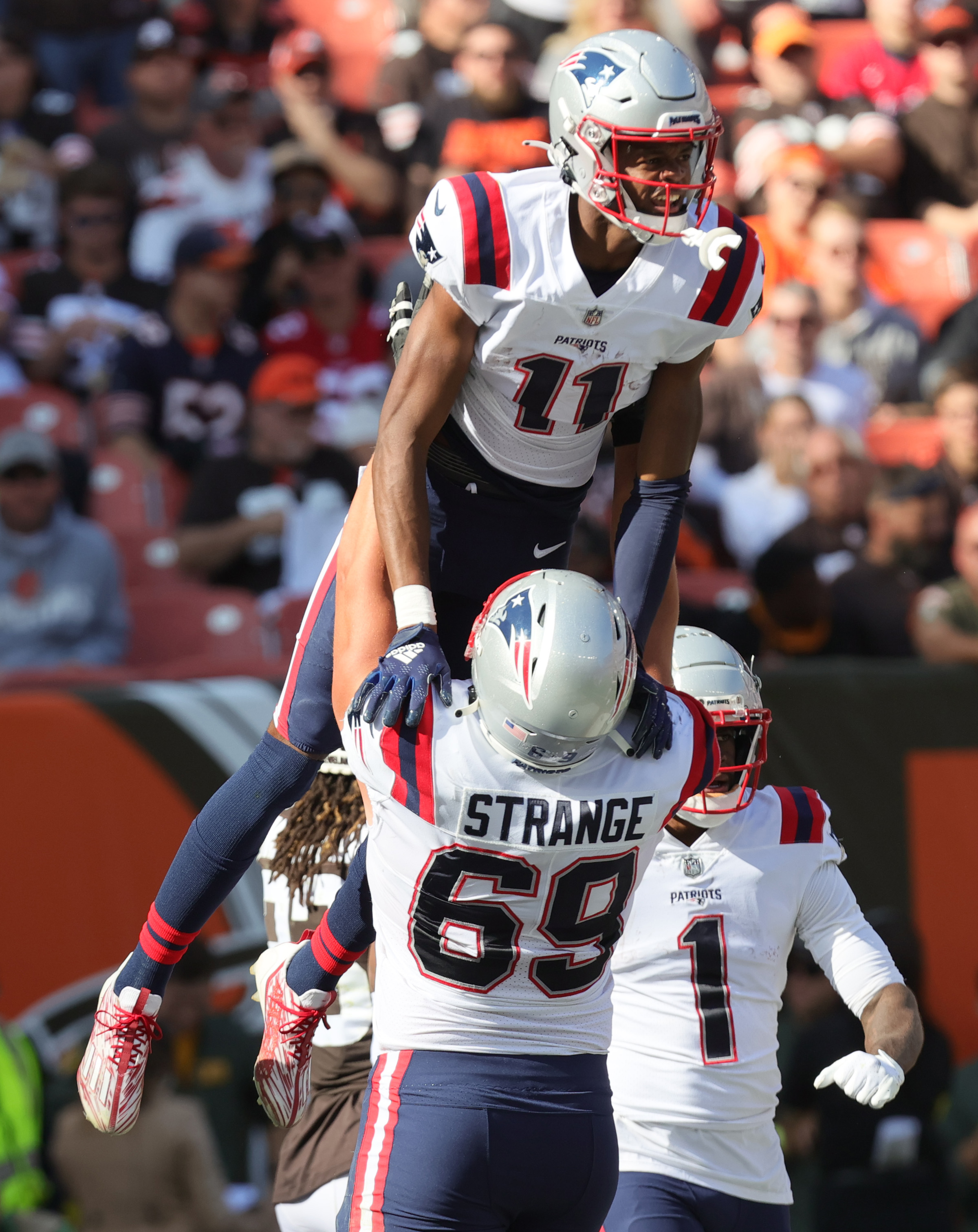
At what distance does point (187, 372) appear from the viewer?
7.21 m

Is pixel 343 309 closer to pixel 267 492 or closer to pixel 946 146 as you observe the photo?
pixel 267 492

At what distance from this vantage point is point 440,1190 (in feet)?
9.34

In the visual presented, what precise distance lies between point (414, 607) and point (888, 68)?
8.23 m

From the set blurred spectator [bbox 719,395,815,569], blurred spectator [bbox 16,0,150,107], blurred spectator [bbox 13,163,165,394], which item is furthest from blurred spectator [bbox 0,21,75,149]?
blurred spectator [bbox 719,395,815,569]

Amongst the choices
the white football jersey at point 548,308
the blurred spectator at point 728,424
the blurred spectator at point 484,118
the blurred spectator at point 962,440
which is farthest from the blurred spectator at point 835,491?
the white football jersey at point 548,308

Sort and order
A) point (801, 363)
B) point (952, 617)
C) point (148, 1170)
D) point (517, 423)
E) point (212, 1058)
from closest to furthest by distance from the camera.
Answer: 1. point (517, 423)
2. point (148, 1170)
3. point (212, 1058)
4. point (952, 617)
5. point (801, 363)

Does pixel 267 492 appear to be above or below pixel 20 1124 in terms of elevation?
above

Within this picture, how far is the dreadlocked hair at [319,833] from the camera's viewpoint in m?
4.03

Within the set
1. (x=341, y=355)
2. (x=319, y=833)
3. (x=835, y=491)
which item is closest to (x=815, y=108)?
(x=835, y=491)

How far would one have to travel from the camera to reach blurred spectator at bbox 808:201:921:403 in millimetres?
8500

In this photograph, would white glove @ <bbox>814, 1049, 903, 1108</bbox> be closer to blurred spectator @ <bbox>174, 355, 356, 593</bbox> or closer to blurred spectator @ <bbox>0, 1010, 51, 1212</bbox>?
blurred spectator @ <bbox>0, 1010, 51, 1212</bbox>

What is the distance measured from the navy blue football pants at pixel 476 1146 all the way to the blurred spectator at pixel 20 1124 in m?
2.40

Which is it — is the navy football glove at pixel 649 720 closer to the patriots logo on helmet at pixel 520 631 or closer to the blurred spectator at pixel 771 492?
the patriots logo on helmet at pixel 520 631

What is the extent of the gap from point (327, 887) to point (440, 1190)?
1.27m
